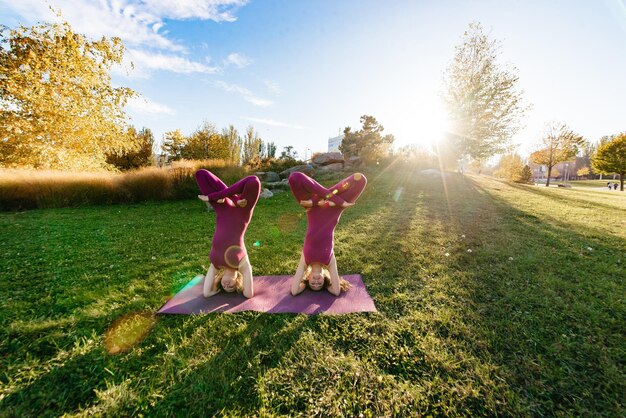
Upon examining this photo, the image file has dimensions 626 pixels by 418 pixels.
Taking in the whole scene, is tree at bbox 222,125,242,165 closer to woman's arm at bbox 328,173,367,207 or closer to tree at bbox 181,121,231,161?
tree at bbox 181,121,231,161

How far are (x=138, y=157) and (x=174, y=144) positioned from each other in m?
4.83

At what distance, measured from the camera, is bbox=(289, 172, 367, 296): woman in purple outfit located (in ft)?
9.42

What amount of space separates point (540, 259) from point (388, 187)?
8.49 metres

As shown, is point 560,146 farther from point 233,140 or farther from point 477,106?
point 233,140

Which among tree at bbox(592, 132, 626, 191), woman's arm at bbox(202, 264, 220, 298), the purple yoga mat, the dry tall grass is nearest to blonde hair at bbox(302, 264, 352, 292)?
the purple yoga mat

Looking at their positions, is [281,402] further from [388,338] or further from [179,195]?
[179,195]

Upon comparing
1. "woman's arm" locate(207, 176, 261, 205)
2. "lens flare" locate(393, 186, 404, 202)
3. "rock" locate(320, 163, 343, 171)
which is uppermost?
"rock" locate(320, 163, 343, 171)

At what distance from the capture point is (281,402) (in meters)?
1.65

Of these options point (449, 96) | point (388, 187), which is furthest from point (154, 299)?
point (449, 96)

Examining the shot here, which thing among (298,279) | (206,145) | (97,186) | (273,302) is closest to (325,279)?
(298,279)

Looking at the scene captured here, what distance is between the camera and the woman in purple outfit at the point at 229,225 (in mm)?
2877

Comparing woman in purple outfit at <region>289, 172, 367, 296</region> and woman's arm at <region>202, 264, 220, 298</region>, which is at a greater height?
woman in purple outfit at <region>289, 172, 367, 296</region>

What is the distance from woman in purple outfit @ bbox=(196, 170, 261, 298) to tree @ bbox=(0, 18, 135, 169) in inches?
544

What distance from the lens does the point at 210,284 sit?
2.97 m
